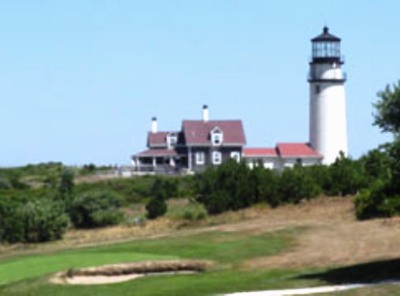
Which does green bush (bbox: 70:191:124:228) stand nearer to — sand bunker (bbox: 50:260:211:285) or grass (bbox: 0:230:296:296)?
grass (bbox: 0:230:296:296)

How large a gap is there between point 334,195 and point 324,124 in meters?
31.4

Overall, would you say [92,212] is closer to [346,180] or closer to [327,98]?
[346,180]

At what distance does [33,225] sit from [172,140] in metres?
46.1

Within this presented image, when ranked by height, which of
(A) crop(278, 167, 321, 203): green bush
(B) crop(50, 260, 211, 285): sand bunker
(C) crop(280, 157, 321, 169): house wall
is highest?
(C) crop(280, 157, 321, 169): house wall

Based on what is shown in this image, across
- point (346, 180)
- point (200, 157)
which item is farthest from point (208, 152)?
point (346, 180)

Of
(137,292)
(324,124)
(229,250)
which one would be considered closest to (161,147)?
(324,124)

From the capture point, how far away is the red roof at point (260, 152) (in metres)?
88.6

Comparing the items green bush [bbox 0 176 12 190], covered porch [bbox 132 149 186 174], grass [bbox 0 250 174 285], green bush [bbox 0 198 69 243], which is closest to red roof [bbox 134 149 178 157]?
covered porch [bbox 132 149 186 174]

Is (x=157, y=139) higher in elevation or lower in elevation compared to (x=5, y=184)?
higher

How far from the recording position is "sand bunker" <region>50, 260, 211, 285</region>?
91.2 ft

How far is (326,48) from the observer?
273ft

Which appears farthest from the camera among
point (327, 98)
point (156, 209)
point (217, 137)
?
point (217, 137)

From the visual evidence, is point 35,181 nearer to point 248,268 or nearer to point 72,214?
point 72,214

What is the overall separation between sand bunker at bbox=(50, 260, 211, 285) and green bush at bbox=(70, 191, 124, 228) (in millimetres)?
23032
